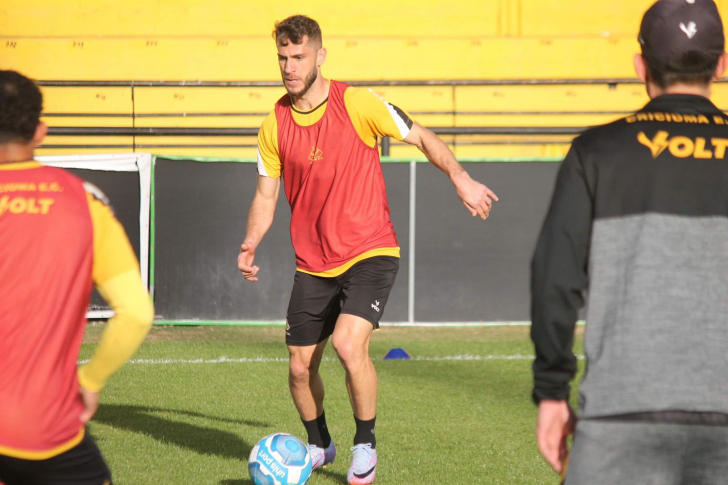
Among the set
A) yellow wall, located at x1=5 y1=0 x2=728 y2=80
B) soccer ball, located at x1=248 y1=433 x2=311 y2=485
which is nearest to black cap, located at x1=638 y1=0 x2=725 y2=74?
soccer ball, located at x1=248 y1=433 x2=311 y2=485

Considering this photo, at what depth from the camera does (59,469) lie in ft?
7.65

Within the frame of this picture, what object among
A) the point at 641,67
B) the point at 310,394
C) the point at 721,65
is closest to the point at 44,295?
the point at 641,67

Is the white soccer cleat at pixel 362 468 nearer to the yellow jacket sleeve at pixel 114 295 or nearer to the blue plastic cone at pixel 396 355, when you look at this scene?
the yellow jacket sleeve at pixel 114 295

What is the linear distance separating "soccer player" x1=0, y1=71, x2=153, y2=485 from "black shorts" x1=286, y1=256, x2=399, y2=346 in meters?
2.55

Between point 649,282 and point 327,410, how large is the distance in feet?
15.1

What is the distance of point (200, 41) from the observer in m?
18.7

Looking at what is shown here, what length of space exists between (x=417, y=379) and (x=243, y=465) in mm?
2783

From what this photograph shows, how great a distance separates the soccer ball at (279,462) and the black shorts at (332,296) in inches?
28.0

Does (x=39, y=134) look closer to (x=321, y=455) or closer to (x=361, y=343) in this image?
(x=361, y=343)

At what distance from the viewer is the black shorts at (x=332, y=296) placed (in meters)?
4.92

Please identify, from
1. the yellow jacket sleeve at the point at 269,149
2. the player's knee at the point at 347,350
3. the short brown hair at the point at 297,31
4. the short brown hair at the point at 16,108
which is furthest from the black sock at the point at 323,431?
the short brown hair at the point at 16,108

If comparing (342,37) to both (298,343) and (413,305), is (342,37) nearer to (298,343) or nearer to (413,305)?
(413,305)

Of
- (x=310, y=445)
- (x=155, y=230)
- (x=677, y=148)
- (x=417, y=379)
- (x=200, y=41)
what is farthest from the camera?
(x=200, y=41)

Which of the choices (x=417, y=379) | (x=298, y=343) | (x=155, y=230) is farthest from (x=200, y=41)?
(x=298, y=343)
